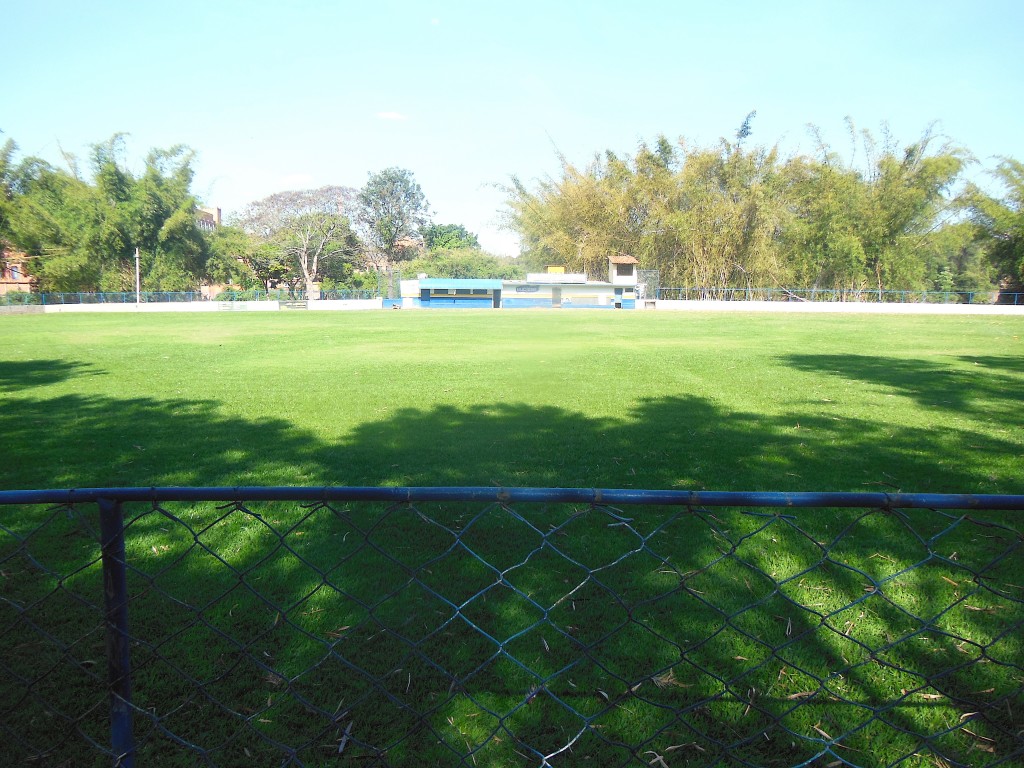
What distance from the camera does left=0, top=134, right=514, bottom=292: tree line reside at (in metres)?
44.7

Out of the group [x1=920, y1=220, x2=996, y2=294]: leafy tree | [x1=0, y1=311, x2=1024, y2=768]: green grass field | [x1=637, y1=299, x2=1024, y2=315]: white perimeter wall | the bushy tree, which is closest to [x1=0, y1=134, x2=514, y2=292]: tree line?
the bushy tree

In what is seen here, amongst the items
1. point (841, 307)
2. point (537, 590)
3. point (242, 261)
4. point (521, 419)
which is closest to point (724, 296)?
point (841, 307)

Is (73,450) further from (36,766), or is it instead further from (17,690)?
(36,766)

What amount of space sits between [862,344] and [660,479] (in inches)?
543

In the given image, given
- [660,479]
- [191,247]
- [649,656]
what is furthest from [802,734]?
[191,247]

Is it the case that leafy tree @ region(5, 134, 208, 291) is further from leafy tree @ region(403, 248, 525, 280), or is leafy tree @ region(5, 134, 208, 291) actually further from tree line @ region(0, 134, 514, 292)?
leafy tree @ region(403, 248, 525, 280)

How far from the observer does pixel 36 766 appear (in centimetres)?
192

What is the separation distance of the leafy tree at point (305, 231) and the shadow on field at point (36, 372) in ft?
152

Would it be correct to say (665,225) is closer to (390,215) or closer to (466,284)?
(466,284)

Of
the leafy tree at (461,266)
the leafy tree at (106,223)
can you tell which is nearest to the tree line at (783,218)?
the leafy tree at (461,266)

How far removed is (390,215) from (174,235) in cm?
2495

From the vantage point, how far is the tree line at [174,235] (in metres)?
44.7

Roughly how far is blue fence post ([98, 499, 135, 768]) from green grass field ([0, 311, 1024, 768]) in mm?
144

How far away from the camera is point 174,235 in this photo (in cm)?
4994
